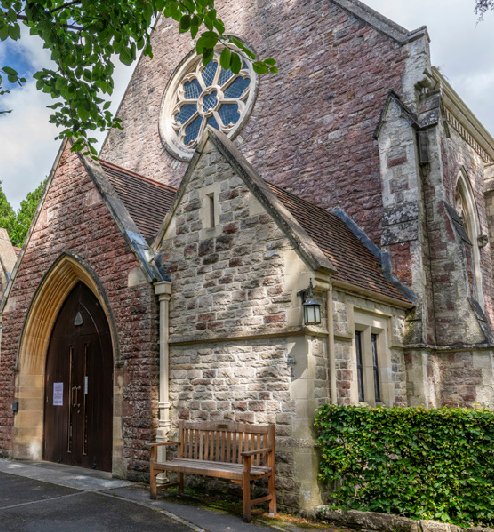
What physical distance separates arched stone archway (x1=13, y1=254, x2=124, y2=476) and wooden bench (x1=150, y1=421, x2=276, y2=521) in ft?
12.1

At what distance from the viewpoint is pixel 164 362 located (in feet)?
29.7

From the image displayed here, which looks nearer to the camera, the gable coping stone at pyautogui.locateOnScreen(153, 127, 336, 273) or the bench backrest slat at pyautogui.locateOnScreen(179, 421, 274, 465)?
the bench backrest slat at pyautogui.locateOnScreen(179, 421, 274, 465)

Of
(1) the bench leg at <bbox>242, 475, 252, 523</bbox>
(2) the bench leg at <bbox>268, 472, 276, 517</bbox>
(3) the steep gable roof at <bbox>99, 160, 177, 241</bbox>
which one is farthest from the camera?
(3) the steep gable roof at <bbox>99, 160, 177, 241</bbox>

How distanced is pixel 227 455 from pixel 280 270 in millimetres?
2610

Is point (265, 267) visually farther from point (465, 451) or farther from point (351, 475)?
point (465, 451)

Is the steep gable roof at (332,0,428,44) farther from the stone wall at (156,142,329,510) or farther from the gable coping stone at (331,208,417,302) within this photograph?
the stone wall at (156,142,329,510)

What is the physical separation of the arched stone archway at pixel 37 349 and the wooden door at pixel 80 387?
0.12m

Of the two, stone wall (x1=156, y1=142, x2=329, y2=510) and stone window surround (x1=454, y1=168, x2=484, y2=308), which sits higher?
stone window surround (x1=454, y1=168, x2=484, y2=308)

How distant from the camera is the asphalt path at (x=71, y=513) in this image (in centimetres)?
651

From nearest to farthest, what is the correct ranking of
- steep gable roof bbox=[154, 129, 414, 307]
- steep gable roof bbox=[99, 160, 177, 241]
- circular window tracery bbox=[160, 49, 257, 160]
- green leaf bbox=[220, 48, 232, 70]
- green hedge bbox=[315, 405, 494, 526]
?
green leaf bbox=[220, 48, 232, 70]
green hedge bbox=[315, 405, 494, 526]
steep gable roof bbox=[154, 129, 414, 307]
steep gable roof bbox=[99, 160, 177, 241]
circular window tracery bbox=[160, 49, 257, 160]

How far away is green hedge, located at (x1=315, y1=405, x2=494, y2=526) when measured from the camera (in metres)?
6.04

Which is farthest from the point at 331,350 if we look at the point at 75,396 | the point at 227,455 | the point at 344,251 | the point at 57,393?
the point at 57,393

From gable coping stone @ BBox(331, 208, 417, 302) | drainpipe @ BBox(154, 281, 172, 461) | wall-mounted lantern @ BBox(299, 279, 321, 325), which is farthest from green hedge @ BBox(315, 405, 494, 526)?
gable coping stone @ BBox(331, 208, 417, 302)

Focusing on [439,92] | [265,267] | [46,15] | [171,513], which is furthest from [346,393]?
[439,92]
